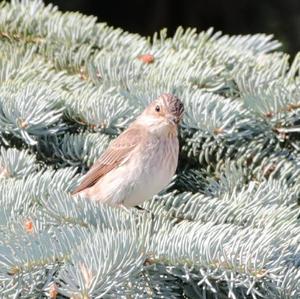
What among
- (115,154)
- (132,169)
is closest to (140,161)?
(132,169)

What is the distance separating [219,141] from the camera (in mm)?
4047

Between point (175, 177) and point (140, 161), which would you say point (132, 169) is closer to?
point (140, 161)

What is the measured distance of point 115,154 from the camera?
13.4ft

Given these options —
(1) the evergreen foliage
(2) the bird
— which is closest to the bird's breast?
(2) the bird

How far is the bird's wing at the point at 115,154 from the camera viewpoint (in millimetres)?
3964

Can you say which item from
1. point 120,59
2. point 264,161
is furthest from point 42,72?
point 264,161

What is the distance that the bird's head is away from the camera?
4035 millimetres

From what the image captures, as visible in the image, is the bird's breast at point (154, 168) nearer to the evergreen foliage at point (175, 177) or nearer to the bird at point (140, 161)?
the bird at point (140, 161)

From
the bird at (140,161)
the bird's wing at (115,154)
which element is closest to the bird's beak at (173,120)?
the bird at (140,161)

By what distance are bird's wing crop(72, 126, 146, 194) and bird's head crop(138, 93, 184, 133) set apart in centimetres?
6

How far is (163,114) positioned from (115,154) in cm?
27

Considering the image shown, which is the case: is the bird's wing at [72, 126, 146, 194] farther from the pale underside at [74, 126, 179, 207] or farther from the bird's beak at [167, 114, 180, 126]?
the bird's beak at [167, 114, 180, 126]

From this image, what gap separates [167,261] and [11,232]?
18.9 inches

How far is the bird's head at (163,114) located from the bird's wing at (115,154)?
2.5 inches
